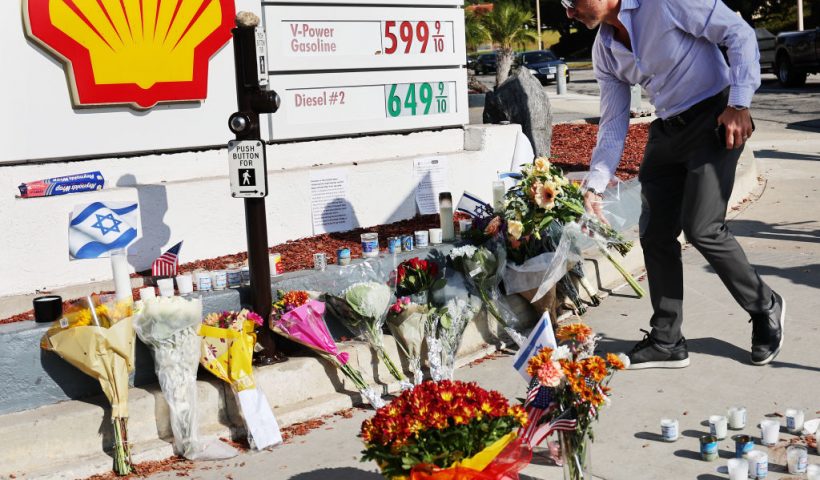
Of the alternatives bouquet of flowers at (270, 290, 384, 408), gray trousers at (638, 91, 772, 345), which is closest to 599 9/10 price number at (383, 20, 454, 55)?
gray trousers at (638, 91, 772, 345)

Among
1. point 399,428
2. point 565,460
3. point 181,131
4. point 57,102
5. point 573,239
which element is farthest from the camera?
point 181,131

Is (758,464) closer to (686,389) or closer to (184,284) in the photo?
(686,389)

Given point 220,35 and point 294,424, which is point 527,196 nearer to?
point 294,424

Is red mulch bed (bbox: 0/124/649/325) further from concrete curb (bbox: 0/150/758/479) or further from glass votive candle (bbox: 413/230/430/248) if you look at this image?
concrete curb (bbox: 0/150/758/479)

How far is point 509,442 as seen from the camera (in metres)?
3.62

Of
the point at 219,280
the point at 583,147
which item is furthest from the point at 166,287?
the point at 583,147

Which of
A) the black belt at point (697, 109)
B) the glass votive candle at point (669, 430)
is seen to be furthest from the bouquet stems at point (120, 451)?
the black belt at point (697, 109)

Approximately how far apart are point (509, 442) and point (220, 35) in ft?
14.9

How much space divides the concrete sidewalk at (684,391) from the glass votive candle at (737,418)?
5 cm

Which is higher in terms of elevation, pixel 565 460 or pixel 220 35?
pixel 220 35

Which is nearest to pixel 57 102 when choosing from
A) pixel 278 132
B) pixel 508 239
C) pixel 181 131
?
pixel 181 131

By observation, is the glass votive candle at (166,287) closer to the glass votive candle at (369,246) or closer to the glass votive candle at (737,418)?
the glass votive candle at (369,246)

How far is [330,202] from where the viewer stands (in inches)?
305

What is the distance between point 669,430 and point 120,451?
8.02 feet
